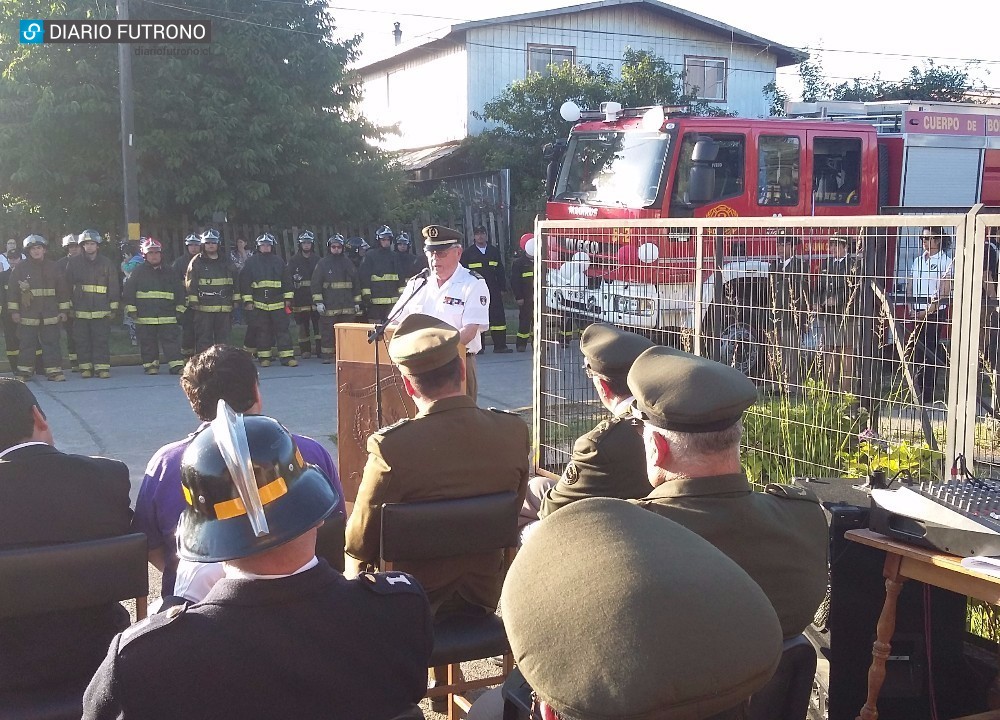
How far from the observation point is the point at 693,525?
7.66 feet

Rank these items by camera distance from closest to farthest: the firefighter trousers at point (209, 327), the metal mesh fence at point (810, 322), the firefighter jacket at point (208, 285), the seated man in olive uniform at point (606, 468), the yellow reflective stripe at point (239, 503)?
the yellow reflective stripe at point (239, 503)
the seated man in olive uniform at point (606, 468)
the metal mesh fence at point (810, 322)
the firefighter jacket at point (208, 285)
the firefighter trousers at point (209, 327)

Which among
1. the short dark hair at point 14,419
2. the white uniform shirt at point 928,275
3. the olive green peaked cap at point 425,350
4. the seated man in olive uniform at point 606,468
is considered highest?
the white uniform shirt at point 928,275

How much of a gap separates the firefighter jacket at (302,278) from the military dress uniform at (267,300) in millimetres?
340

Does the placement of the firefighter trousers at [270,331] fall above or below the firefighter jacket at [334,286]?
below

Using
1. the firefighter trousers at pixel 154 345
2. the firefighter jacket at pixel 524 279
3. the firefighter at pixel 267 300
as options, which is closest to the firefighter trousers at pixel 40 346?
the firefighter trousers at pixel 154 345

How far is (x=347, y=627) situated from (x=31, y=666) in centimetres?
158

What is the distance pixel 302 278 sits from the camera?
48.9 feet

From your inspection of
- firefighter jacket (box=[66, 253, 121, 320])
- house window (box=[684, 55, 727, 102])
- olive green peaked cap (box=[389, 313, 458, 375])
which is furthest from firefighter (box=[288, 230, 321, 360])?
house window (box=[684, 55, 727, 102])

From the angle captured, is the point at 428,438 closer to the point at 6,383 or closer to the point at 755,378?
the point at 6,383

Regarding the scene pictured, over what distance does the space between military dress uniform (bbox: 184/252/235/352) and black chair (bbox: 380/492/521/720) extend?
10461 mm

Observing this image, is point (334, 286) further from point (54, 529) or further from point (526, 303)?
point (54, 529)

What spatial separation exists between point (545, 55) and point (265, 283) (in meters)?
15.6

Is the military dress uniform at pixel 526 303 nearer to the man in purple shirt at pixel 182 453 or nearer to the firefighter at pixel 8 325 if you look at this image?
the firefighter at pixel 8 325

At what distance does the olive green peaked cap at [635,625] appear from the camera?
112cm
